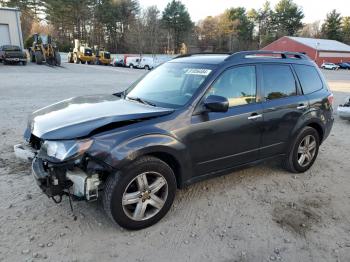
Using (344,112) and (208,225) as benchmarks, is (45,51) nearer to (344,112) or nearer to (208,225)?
(344,112)

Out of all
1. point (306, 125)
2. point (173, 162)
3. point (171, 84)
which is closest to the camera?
point (173, 162)

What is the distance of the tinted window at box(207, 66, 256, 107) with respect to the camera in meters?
3.88

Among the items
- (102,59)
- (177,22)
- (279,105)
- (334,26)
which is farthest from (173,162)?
(334,26)

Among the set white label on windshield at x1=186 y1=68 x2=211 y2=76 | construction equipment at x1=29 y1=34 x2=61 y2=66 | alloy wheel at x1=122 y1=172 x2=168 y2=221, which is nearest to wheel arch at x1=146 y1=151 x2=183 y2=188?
alloy wheel at x1=122 y1=172 x2=168 y2=221

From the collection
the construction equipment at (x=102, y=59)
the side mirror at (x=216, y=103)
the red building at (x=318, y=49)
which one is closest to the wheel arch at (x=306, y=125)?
the side mirror at (x=216, y=103)

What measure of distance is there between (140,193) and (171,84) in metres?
1.53

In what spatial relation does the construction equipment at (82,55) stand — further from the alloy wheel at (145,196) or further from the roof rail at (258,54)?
the alloy wheel at (145,196)

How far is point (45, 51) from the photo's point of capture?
2822 cm

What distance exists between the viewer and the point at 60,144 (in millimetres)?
3100

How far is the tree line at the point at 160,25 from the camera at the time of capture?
199 feet

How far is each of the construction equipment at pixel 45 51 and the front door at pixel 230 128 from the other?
27.4 m

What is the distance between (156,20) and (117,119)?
203ft

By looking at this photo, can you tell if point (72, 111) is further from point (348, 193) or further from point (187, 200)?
point (348, 193)

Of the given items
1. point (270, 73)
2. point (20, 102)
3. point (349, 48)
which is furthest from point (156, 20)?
point (270, 73)
